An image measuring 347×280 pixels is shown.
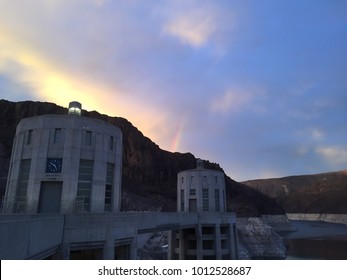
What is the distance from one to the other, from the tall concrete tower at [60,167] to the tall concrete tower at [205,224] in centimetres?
2615

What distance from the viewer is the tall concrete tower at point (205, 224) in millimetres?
49938

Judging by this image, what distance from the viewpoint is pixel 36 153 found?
26.1m

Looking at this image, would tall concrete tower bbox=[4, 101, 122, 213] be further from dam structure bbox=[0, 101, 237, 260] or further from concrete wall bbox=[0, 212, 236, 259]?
concrete wall bbox=[0, 212, 236, 259]

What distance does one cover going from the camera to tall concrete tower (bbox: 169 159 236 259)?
49.9 metres

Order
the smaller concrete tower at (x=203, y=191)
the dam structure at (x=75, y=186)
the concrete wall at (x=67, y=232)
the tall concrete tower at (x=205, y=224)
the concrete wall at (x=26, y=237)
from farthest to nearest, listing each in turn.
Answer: the smaller concrete tower at (x=203, y=191)
the tall concrete tower at (x=205, y=224)
the dam structure at (x=75, y=186)
the concrete wall at (x=67, y=232)
the concrete wall at (x=26, y=237)

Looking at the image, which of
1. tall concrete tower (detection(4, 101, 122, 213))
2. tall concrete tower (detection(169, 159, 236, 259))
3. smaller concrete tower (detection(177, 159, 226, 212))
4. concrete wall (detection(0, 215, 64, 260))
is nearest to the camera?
concrete wall (detection(0, 215, 64, 260))

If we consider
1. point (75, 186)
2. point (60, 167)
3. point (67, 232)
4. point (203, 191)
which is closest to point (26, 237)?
point (67, 232)

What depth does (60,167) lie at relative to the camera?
25844 mm

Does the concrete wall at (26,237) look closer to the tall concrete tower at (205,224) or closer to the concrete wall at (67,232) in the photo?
the concrete wall at (67,232)

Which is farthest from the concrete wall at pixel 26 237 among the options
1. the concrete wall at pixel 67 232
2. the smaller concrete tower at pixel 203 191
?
the smaller concrete tower at pixel 203 191

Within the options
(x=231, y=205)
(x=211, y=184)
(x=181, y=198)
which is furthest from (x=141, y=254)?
(x=231, y=205)

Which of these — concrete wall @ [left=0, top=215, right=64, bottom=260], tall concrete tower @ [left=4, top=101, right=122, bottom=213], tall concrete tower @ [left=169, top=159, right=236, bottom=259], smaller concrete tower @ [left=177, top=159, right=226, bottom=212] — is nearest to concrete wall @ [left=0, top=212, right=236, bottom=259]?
concrete wall @ [left=0, top=215, right=64, bottom=260]

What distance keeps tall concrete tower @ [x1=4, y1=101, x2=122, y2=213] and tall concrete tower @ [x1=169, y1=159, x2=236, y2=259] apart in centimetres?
2615
